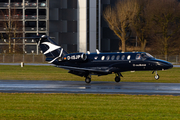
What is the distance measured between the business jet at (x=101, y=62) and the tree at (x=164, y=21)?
40499 millimetres

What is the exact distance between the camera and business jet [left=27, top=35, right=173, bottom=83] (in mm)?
28844

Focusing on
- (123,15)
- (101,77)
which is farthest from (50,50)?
(123,15)

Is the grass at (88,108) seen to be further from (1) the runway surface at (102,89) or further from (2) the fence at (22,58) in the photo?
(2) the fence at (22,58)

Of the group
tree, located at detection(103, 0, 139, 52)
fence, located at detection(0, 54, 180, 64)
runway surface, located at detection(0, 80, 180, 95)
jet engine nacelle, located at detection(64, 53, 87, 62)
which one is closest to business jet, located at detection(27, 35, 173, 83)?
jet engine nacelle, located at detection(64, 53, 87, 62)

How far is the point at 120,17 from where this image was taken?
7206cm

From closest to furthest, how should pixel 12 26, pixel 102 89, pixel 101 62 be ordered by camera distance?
pixel 102 89
pixel 101 62
pixel 12 26

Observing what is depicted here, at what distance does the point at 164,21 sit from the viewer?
2729 inches

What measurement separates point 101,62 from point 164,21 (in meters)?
42.6

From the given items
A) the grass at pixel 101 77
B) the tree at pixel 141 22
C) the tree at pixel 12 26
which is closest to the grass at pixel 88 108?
the grass at pixel 101 77

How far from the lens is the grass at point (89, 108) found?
12.9m

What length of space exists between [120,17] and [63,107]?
58.7m

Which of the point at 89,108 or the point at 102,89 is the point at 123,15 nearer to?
the point at 102,89

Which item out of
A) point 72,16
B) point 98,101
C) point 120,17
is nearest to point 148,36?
point 120,17

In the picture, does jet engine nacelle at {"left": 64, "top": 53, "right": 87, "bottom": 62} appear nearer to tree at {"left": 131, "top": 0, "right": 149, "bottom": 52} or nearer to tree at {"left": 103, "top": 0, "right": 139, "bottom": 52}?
tree at {"left": 103, "top": 0, "right": 139, "bottom": 52}
